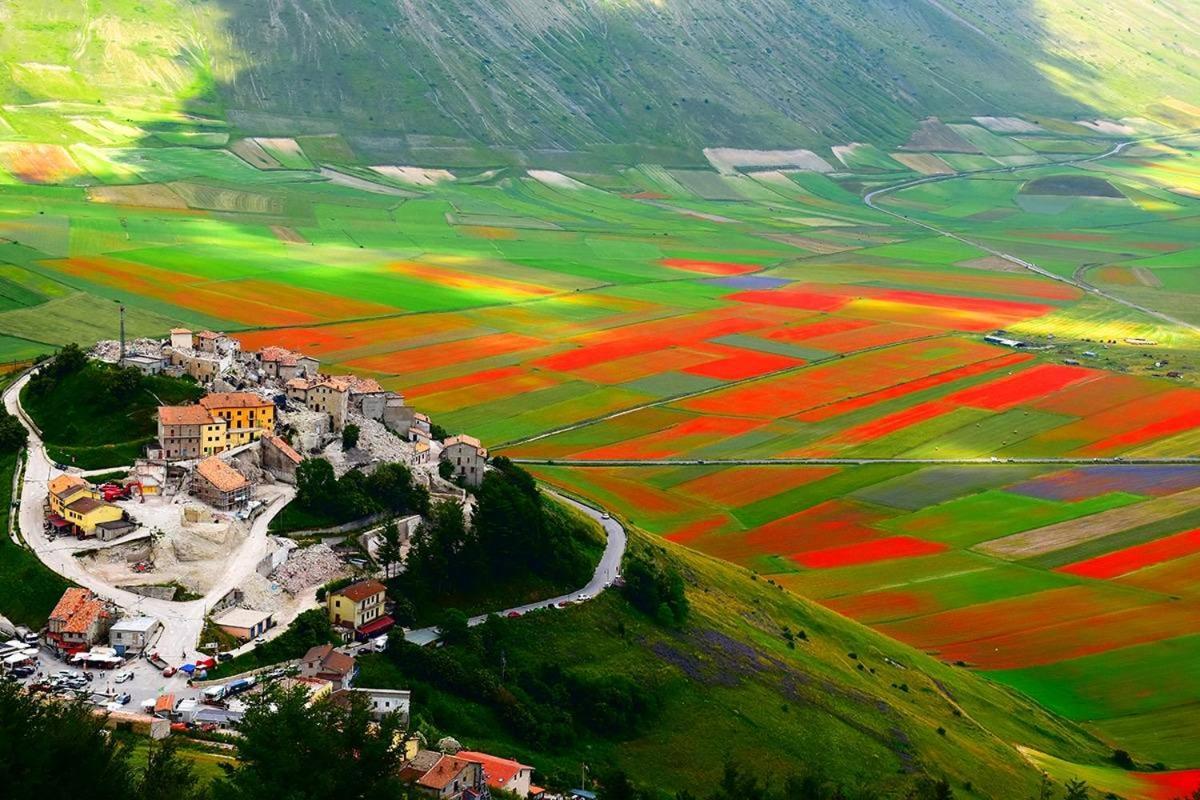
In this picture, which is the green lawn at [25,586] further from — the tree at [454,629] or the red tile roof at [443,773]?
the red tile roof at [443,773]

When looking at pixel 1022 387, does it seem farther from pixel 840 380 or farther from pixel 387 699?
pixel 387 699

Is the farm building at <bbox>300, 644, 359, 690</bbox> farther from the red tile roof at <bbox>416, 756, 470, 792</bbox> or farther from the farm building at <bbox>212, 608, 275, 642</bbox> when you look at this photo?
the red tile roof at <bbox>416, 756, 470, 792</bbox>

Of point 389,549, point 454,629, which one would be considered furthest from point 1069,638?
point 389,549

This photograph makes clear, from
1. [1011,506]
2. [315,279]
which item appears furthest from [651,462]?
[315,279]

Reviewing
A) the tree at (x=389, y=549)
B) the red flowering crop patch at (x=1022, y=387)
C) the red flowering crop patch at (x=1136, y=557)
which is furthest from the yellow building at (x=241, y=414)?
the red flowering crop patch at (x=1022, y=387)

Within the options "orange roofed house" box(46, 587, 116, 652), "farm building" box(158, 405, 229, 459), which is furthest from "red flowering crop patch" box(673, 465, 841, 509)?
"orange roofed house" box(46, 587, 116, 652)

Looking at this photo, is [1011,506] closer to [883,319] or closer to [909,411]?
[909,411]
